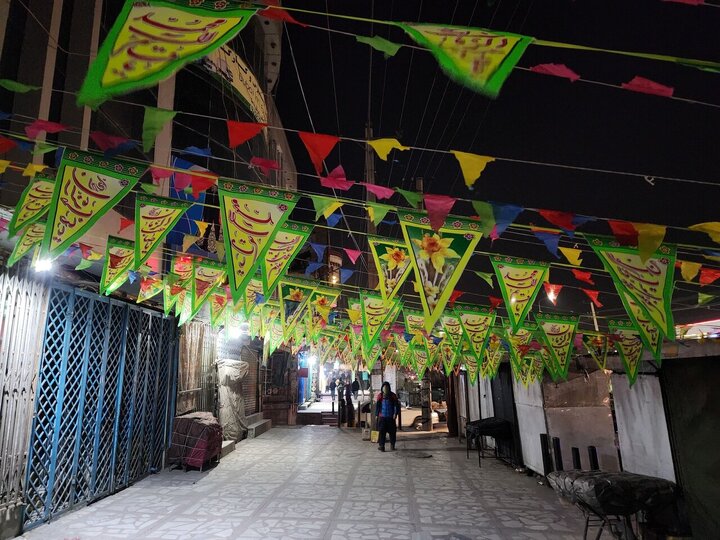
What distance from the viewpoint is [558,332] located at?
811 cm

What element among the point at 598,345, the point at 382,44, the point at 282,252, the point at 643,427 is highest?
the point at 382,44

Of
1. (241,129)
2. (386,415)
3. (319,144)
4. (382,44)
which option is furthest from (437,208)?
(386,415)

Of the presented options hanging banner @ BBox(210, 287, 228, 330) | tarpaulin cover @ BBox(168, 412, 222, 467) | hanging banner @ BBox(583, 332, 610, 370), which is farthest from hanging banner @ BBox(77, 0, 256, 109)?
tarpaulin cover @ BBox(168, 412, 222, 467)

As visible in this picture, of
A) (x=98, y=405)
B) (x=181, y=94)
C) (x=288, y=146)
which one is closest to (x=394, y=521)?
(x=98, y=405)

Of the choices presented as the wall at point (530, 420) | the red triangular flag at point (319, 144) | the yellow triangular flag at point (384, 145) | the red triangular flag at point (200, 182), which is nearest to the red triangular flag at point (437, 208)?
the yellow triangular flag at point (384, 145)

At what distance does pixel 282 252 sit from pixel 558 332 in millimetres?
5795

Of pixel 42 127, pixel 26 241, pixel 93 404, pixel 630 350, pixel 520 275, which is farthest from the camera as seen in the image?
pixel 93 404

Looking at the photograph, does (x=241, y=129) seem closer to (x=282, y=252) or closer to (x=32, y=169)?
(x=282, y=252)

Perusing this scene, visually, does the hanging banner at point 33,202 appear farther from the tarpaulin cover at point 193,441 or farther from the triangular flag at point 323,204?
the tarpaulin cover at point 193,441

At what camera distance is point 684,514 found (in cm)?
546

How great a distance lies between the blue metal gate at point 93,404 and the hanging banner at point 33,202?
9.02 ft

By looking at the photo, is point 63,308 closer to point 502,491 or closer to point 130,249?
point 130,249

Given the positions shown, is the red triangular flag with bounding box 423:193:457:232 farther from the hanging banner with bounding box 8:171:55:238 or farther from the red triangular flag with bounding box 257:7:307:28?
the hanging banner with bounding box 8:171:55:238

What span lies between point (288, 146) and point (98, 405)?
23.9 meters
